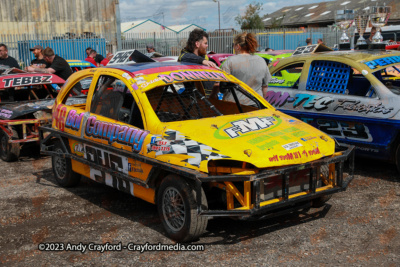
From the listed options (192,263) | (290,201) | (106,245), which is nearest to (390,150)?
(290,201)

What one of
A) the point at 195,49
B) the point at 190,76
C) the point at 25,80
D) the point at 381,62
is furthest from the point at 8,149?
the point at 381,62

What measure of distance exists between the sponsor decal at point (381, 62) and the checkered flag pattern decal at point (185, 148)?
3285 mm

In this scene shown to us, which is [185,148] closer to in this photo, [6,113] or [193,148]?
[193,148]

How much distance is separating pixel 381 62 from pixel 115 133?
3834mm

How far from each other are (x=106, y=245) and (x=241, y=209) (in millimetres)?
1356

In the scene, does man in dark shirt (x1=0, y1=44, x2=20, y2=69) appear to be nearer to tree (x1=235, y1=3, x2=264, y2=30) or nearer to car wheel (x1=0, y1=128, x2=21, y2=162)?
car wheel (x1=0, y1=128, x2=21, y2=162)

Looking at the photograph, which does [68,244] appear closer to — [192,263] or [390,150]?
[192,263]

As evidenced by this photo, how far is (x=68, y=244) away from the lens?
4535 mm

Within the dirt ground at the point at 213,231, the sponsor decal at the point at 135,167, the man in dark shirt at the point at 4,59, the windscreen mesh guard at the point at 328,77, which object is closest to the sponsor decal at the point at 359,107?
the windscreen mesh guard at the point at 328,77

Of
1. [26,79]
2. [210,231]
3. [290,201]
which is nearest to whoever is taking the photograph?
[290,201]

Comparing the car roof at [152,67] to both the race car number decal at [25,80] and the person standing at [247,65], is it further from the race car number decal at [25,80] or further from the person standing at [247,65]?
the race car number decal at [25,80]

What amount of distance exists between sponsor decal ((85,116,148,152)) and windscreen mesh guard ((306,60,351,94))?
127 inches

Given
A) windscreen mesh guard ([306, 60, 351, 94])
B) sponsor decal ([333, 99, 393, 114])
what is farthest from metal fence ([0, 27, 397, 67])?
sponsor decal ([333, 99, 393, 114])

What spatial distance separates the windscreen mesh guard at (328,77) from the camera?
6.75 meters
